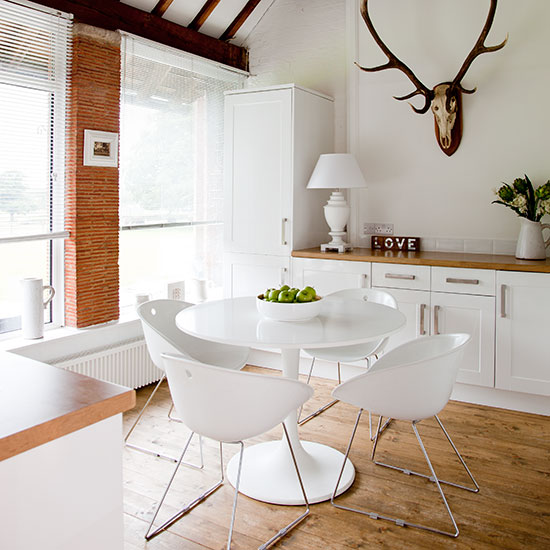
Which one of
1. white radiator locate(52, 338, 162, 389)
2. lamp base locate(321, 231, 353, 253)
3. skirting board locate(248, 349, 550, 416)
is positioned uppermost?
lamp base locate(321, 231, 353, 253)

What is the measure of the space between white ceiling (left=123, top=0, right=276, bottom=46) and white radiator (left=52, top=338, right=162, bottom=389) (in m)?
2.32

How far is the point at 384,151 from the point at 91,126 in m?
2.15

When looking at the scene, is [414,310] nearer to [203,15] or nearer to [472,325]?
[472,325]

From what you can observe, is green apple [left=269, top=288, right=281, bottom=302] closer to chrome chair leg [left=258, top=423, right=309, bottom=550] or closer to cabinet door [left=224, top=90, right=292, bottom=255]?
chrome chair leg [left=258, top=423, right=309, bottom=550]

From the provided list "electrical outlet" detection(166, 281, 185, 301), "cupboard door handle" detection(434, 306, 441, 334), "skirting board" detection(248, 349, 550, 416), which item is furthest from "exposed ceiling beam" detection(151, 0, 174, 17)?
"cupboard door handle" detection(434, 306, 441, 334)

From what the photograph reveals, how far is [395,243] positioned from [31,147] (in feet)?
8.51

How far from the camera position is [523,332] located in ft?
11.5

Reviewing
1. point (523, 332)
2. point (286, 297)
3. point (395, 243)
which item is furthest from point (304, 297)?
A: point (395, 243)

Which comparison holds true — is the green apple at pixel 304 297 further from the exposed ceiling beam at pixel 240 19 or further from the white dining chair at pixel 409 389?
the exposed ceiling beam at pixel 240 19

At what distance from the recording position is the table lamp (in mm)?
4094

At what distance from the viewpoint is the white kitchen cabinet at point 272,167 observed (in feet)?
13.9

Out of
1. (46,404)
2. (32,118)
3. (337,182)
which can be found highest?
(32,118)

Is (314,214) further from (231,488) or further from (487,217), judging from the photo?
(231,488)

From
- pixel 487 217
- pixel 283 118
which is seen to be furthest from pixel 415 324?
pixel 283 118
